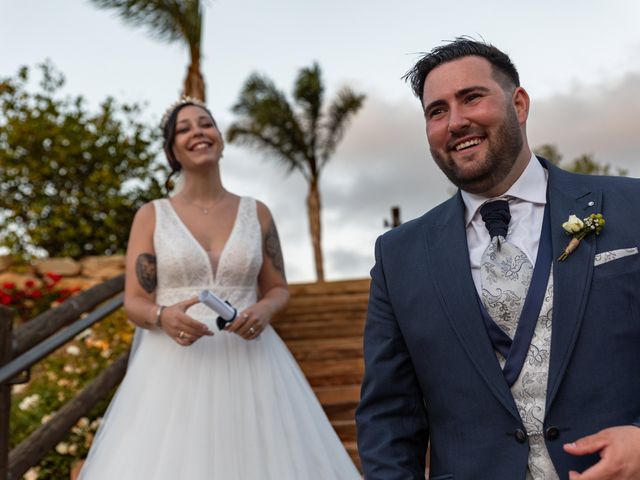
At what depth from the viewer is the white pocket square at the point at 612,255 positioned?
2037mm

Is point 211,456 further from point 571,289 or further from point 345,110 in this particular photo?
point 345,110

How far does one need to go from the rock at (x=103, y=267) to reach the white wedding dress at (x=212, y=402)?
22.7 feet

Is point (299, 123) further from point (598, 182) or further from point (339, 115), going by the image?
point (598, 182)

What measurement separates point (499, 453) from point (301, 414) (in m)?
1.95

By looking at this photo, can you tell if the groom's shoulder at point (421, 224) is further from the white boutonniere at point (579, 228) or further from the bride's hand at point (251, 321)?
the bride's hand at point (251, 321)

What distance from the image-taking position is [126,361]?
6.13 m

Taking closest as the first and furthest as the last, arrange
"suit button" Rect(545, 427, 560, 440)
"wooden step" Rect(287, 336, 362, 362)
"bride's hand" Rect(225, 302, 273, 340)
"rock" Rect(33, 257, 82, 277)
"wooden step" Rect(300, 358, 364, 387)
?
"suit button" Rect(545, 427, 560, 440) → "bride's hand" Rect(225, 302, 273, 340) → "wooden step" Rect(300, 358, 364, 387) → "wooden step" Rect(287, 336, 362, 362) → "rock" Rect(33, 257, 82, 277)

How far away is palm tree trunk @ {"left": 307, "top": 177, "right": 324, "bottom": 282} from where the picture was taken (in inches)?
771

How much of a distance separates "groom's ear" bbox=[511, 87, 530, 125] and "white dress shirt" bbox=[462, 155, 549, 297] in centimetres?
12

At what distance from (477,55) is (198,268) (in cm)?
216

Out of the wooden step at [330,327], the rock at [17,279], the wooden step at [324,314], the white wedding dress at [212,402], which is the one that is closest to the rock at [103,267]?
the rock at [17,279]

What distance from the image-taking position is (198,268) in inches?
158

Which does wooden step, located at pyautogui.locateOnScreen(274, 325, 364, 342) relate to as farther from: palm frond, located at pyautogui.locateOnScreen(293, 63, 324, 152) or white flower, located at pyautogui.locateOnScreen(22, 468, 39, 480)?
palm frond, located at pyautogui.locateOnScreen(293, 63, 324, 152)

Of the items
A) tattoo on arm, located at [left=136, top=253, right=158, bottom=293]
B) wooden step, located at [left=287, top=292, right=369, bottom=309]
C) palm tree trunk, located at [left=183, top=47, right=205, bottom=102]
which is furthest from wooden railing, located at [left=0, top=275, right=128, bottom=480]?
palm tree trunk, located at [left=183, top=47, right=205, bottom=102]
